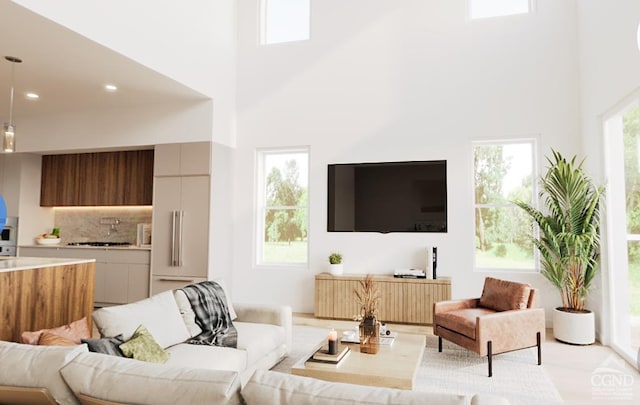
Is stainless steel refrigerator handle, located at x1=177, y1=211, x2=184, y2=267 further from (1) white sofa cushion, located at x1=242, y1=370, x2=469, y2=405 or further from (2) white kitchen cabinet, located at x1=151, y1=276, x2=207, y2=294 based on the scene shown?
(1) white sofa cushion, located at x1=242, y1=370, x2=469, y2=405

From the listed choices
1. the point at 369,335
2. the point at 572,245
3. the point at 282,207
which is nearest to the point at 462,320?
the point at 369,335

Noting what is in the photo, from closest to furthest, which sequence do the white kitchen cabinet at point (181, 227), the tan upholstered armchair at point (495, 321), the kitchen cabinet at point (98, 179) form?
the tan upholstered armchair at point (495, 321) → the white kitchen cabinet at point (181, 227) → the kitchen cabinet at point (98, 179)

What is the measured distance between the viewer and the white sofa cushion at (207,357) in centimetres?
263

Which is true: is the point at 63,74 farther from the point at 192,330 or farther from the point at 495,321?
the point at 495,321

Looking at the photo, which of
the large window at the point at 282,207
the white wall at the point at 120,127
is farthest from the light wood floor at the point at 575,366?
A: the white wall at the point at 120,127

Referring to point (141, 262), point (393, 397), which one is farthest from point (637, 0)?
point (141, 262)

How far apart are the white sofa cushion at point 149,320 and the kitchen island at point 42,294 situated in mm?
1112

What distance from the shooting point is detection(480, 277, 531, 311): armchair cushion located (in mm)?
3857

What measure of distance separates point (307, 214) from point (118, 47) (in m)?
3.03

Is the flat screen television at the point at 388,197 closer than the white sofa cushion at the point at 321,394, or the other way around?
the white sofa cushion at the point at 321,394

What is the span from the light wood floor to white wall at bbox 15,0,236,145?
150 inches

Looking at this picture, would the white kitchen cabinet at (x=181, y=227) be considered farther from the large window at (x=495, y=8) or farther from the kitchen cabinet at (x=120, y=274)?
the large window at (x=495, y=8)

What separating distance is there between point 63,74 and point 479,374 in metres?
5.14

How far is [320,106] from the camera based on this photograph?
19.5ft
